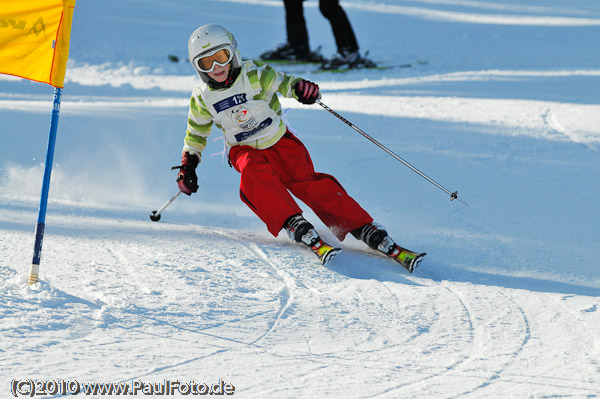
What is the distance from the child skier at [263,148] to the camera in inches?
160

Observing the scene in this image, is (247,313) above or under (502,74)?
under

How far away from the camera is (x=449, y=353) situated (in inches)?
112

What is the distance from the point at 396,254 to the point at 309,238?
501mm

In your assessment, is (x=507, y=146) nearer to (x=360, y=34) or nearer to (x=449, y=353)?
(x=449, y=353)

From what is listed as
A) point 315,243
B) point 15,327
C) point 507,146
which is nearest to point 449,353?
point 315,243

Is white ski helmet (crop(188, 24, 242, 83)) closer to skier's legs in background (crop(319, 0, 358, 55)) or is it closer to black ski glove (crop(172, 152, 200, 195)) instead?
black ski glove (crop(172, 152, 200, 195))

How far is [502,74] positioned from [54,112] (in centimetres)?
716

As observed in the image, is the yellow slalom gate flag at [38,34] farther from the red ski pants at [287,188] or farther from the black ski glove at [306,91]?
the black ski glove at [306,91]

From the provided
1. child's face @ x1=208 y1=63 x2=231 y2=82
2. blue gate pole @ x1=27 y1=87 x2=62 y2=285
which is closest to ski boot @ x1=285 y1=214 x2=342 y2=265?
child's face @ x1=208 y1=63 x2=231 y2=82

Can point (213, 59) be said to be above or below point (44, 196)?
above

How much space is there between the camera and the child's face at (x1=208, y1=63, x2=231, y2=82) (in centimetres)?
406

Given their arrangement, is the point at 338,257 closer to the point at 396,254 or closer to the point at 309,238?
the point at 309,238

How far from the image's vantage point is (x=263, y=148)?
14.4ft

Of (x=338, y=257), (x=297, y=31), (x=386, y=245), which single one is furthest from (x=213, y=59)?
(x=297, y=31)
